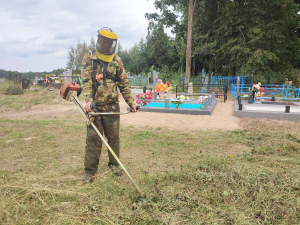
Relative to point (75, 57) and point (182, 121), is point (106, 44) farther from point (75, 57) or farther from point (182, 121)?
point (75, 57)

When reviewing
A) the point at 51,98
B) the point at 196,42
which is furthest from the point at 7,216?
the point at 196,42

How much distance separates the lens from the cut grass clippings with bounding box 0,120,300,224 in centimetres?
184

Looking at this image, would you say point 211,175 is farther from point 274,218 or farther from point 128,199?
point 128,199

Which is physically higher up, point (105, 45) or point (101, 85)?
point (105, 45)

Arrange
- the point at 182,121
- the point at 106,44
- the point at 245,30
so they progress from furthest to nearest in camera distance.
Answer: the point at 245,30 < the point at 182,121 < the point at 106,44

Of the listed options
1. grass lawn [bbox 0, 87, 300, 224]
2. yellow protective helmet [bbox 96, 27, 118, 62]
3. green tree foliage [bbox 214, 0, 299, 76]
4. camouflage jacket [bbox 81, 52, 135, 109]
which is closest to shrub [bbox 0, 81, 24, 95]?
→ grass lawn [bbox 0, 87, 300, 224]

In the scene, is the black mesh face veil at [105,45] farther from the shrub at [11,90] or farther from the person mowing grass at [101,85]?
the shrub at [11,90]

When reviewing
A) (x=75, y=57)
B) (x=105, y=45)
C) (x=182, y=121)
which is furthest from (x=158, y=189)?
(x=75, y=57)

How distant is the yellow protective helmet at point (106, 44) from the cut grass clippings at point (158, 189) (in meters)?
1.54

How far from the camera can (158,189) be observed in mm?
2367

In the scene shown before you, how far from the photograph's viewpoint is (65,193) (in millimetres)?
2070

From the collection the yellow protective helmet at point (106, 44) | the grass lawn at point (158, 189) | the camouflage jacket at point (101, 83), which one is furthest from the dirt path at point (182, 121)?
the yellow protective helmet at point (106, 44)

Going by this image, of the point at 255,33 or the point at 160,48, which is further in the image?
the point at 160,48

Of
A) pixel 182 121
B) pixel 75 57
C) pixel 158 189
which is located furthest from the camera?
pixel 75 57
